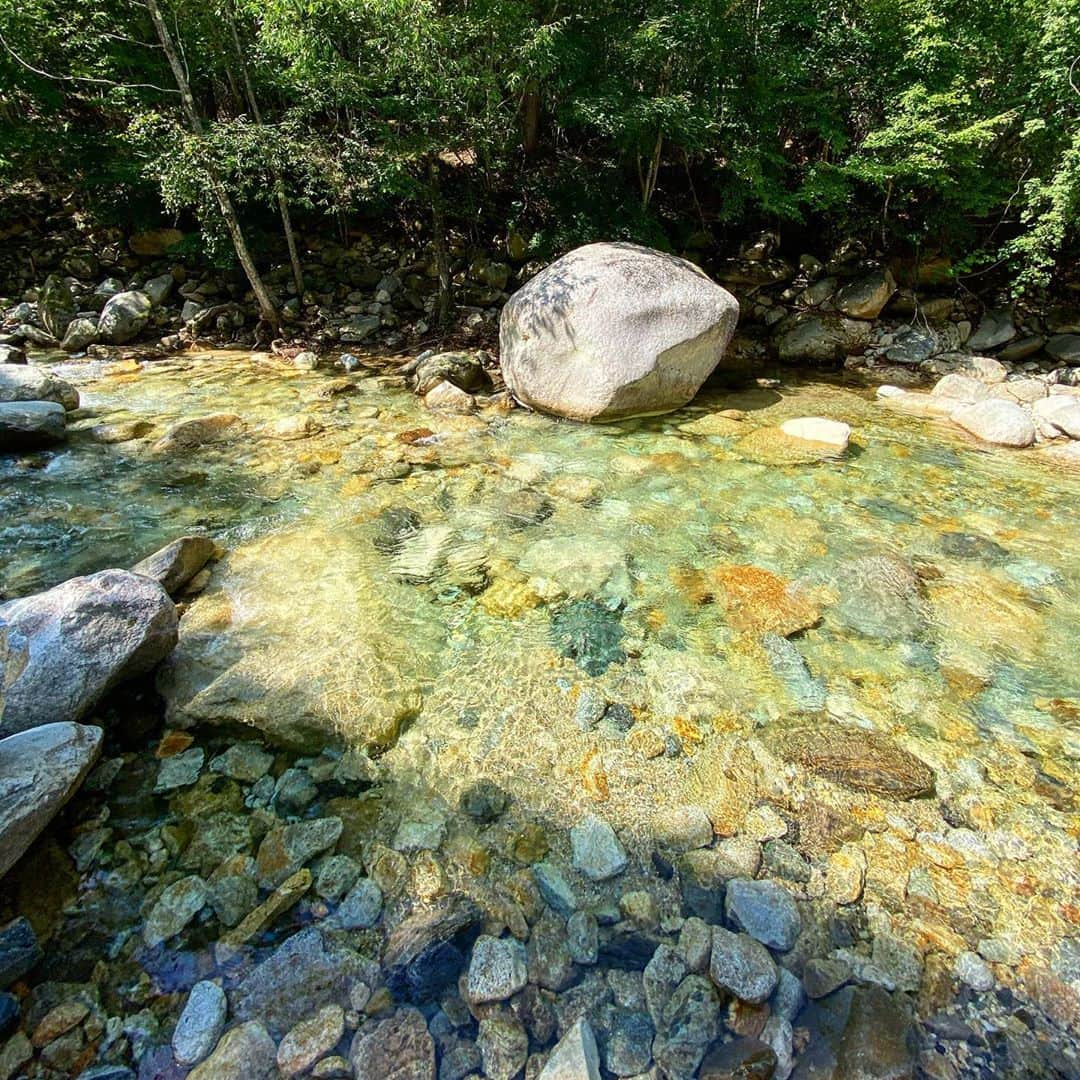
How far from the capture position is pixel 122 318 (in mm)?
8055

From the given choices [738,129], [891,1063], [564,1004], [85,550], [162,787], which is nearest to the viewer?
[891,1063]

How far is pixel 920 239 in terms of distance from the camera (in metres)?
7.81

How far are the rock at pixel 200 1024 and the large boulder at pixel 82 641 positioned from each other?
1.26 metres

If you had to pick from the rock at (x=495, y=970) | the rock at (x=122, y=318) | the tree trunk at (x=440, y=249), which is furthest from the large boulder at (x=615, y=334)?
the rock at (x=122, y=318)

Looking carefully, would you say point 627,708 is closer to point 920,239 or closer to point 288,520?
point 288,520

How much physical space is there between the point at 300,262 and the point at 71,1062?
1013 centimetres

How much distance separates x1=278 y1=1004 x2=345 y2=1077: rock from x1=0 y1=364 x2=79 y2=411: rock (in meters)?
5.95

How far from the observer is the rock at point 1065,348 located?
7074mm

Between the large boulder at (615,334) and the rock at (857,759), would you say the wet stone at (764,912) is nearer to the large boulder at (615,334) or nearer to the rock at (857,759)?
the rock at (857,759)

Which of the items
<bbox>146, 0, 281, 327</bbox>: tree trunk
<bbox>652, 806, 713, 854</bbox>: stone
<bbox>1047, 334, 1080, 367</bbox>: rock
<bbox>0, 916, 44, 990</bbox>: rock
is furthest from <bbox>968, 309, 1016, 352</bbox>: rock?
<bbox>0, 916, 44, 990</bbox>: rock

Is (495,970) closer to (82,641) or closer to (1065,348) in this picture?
(82,641)

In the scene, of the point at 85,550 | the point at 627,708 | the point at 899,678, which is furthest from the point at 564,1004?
the point at 85,550

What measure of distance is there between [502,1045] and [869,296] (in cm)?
913

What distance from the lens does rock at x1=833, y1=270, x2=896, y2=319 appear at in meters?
7.97
